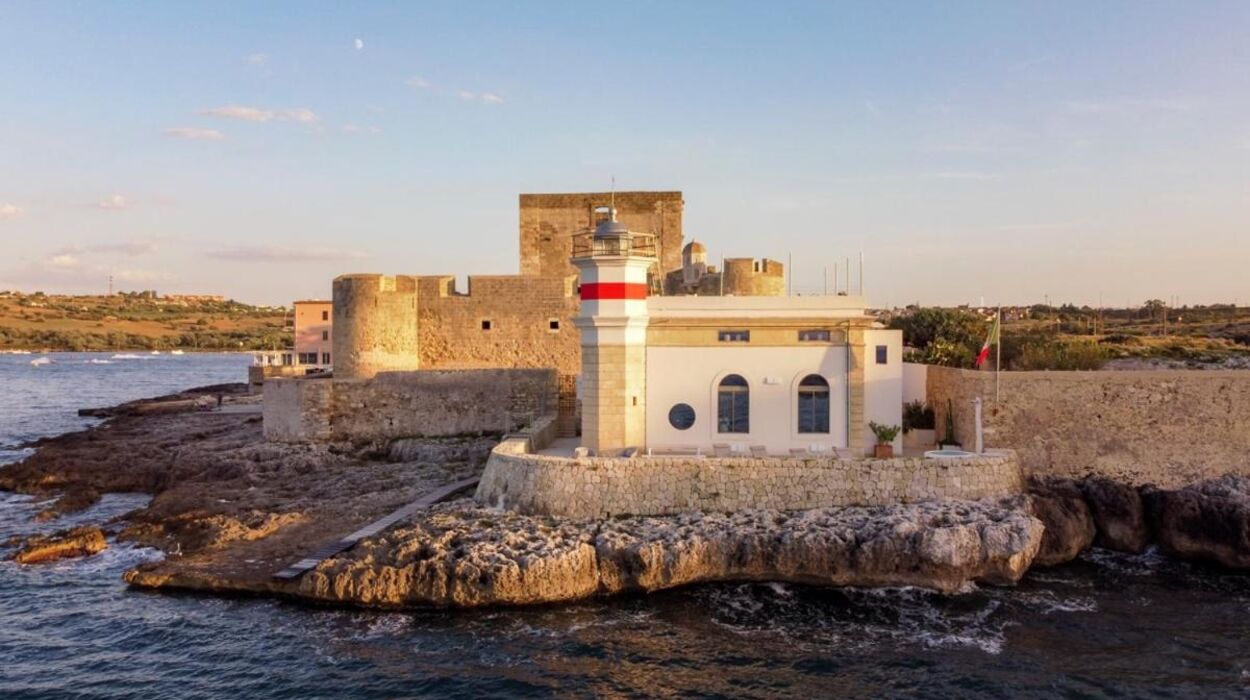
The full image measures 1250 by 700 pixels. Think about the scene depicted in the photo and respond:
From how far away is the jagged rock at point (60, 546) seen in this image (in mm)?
16781

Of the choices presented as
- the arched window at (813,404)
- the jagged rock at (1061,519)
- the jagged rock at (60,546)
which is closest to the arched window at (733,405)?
the arched window at (813,404)

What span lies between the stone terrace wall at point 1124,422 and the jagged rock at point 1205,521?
2.50 feet

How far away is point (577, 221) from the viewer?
2664 centimetres

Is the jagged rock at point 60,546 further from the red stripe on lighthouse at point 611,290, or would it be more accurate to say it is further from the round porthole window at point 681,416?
the round porthole window at point 681,416

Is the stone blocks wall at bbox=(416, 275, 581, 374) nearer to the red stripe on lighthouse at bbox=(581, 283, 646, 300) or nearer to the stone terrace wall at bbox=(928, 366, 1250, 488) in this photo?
the red stripe on lighthouse at bbox=(581, 283, 646, 300)

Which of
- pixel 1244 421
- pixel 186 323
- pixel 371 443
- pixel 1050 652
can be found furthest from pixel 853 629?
pixel 186 323

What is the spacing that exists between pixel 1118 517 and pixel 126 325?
5448 inches

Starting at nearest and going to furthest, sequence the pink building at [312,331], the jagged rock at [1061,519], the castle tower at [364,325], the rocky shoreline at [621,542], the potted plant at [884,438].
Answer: the rocky shoreline at [621,542], the jagged rock at [1061,519], the potted plant at [884,438], the castle tower at [364,325], the pink building at [312,331]

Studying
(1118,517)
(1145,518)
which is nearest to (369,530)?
(1118,517)

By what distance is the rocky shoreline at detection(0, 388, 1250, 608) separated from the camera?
14289 millimetres

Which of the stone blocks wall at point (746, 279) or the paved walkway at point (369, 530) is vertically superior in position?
the stone blocks wall at point (746, 279)

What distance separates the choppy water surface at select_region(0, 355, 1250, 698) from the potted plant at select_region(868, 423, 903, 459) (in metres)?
3.26

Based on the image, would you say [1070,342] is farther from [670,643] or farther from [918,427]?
[670,643]

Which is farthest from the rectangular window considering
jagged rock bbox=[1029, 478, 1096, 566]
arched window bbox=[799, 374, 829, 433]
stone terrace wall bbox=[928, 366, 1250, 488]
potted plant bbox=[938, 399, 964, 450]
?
jagged rock bbox=[1029, 478, 1096, 566]
